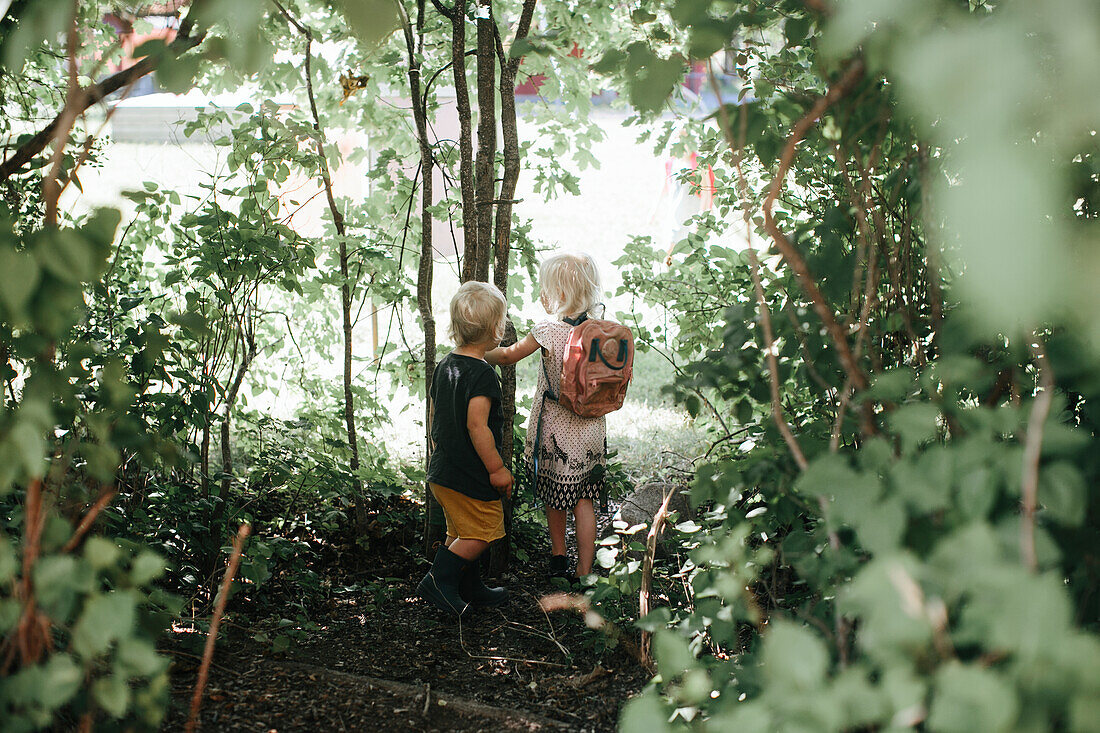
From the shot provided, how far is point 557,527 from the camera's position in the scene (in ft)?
10.2

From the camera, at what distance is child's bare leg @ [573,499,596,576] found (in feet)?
9.98

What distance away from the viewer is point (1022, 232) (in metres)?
0.56

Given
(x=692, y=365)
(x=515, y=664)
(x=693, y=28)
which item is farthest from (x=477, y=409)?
(x=693, y=28)

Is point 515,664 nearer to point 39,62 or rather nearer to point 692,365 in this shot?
point 692,365

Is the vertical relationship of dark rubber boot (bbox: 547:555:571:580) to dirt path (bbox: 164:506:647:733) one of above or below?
above

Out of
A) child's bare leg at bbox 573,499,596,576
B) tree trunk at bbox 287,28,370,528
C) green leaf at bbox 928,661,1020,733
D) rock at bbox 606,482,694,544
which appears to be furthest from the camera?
rock at bbox 606,482,694,544

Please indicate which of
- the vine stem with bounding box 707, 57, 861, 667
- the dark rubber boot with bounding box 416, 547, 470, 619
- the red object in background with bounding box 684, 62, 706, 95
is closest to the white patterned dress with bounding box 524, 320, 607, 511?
→ the dark rubber boot with bounding box 416, 547, 470, 619

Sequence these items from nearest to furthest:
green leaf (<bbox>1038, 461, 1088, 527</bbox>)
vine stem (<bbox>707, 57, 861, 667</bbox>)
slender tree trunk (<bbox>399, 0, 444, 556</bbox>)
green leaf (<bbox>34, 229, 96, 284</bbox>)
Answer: green leaf (<bbox>1038, 461, 1088, 527</bbox>)
green leaf (<bbox>34, 229, 96, 284</bbox>)
vine stem (<bbox>707, 57, 861, 667</bbox>)
slender tree trunk (<bbox>399, 0, 444, 556</bbox>)

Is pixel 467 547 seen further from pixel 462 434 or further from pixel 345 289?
pixel 345 289

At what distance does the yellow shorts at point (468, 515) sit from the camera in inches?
109

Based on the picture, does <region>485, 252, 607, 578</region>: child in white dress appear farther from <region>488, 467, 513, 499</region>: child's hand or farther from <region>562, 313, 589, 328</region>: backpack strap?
<region>488, 467, 513, 499</region>: child's hand

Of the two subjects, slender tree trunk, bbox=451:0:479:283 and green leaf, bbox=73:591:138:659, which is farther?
slender tree trunk, bbox=451:0:479:283

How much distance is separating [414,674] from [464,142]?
5.73 feet

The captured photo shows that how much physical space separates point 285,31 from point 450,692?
219 cm
